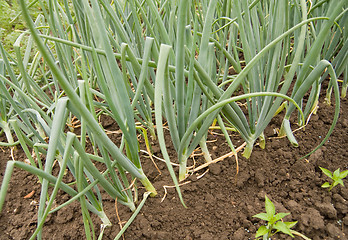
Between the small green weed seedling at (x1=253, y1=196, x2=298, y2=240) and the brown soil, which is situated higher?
the small green weed seedling at (x1=253, y1=196, x2=298, y2=240)

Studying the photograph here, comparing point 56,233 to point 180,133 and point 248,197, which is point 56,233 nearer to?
point 180,133

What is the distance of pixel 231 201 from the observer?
973mm

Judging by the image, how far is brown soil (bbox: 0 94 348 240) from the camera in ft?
2.97

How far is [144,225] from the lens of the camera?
915mm

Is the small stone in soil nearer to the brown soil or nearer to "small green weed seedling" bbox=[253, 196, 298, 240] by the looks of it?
the brown soil

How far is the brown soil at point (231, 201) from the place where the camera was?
904mm

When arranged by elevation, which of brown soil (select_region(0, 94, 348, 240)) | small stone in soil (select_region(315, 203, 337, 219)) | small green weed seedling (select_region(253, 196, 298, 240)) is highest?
small green weed seedling (select_region(253, 196, 298, 240))

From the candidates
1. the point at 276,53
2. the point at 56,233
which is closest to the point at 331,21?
the point at 276,53

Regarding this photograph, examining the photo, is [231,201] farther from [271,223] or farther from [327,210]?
[327,210]

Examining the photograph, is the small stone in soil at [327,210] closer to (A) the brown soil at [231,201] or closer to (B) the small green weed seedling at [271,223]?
(A) the brown soil at [231,201]

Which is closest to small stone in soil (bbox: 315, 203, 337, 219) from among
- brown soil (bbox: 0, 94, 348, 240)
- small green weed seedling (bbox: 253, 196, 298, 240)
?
brown soil (bbox: 0, 94, 348, 240)

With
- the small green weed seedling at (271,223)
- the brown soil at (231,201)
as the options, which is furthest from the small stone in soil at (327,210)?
the small green weed seedling at (271,223)

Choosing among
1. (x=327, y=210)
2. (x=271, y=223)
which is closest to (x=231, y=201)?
(x=271, y=223)

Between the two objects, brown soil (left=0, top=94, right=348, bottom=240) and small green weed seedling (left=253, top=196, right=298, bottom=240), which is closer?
small green weed seedling (left=253, top=196, right=298, bottom=240)
